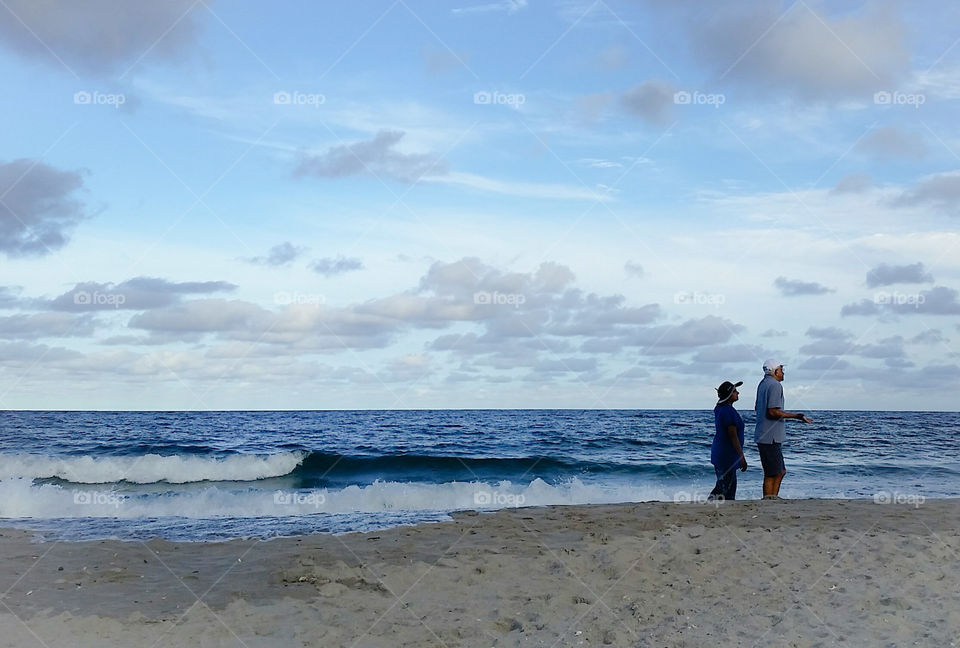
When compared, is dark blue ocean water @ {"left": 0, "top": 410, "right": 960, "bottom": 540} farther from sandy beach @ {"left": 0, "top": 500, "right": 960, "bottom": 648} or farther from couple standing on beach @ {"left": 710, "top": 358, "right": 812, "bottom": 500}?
couple standing on beach @ {"left": 710, "top": 358, "right": 812, "bottom": 500}

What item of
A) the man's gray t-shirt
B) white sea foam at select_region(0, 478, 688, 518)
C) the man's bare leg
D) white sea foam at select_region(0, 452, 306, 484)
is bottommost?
white sea foam at select_region(0, 452, 306, 484)

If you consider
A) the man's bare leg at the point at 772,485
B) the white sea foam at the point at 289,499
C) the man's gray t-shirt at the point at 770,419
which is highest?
the man's gray t-shirt at the point at 770,419

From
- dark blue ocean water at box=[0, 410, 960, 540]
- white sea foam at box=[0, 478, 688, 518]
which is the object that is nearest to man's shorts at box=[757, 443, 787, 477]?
dark blue ocean water at box=[0, 410, 960, 540]

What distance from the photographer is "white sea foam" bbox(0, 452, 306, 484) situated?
2036cm

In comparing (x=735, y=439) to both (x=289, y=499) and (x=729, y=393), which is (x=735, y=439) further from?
(x=289, y=499)

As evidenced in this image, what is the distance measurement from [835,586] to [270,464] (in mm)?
19340

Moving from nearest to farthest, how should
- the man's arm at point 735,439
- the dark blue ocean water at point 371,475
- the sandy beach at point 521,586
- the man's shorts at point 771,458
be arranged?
the sandy beach at point 521,586 → the man's arm at point 735,439 → the man's shorts at point 771,458 → the dark blue ocean water at point 371,475

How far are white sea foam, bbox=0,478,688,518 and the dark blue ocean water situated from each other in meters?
0.04

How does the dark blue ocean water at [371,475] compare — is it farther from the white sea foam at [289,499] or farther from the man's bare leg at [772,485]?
the man's bare leg at [772,485]

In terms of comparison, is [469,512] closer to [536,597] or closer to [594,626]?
[536,597]

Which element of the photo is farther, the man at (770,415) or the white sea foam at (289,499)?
the white sea foam at (289,499)

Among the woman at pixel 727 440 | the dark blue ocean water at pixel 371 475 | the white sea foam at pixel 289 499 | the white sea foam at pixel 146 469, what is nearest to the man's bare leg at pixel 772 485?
the woman at pixel 727 440

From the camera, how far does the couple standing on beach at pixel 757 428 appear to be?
425 inches

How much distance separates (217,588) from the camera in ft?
23.8
